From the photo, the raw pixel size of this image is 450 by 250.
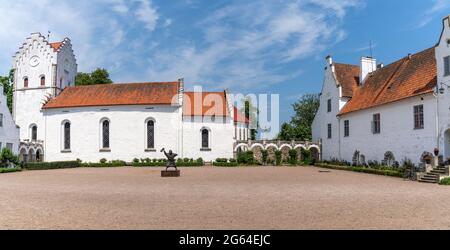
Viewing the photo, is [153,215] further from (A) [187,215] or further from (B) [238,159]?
(B) [238,159]

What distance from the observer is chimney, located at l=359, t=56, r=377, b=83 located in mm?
36812

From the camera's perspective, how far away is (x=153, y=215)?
973 centimetres

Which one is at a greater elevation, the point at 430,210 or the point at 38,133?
the point at 38,133

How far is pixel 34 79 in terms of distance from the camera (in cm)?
4747

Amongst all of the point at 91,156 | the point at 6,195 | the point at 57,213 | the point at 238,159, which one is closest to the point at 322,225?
the point at 57,213

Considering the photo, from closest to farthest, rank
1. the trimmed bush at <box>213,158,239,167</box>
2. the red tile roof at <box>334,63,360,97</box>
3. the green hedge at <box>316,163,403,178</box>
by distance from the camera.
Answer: the green hedge at <box>316,163,403,178</box>
the red tile roof at <box>334,63,360,97</box>
the trimmed bush at <box>213,158,239,167</box>

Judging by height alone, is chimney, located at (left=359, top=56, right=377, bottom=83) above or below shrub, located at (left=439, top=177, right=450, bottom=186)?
above

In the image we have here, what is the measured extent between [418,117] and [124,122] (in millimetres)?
31589

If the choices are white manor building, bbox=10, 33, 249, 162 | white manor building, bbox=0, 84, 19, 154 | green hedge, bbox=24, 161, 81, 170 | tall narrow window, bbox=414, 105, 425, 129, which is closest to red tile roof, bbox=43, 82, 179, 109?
white manor building, bbox=10, 33, 249, 162

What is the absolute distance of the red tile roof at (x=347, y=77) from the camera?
121 feet

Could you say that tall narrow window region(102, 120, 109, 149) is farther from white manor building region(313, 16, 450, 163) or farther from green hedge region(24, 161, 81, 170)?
white manor building region(313, 16, 450, 163)

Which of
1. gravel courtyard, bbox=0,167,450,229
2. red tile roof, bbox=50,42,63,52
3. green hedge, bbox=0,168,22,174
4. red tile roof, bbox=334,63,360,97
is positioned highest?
red tile roof, bbox=50,42,63,52

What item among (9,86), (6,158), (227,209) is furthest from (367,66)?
(9,86)
